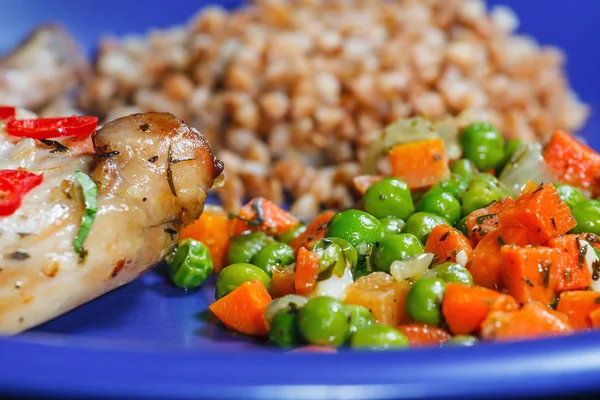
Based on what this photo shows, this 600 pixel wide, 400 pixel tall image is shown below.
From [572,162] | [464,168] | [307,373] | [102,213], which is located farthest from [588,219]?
[102,213]

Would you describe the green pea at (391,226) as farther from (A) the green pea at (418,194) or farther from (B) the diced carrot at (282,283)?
(B) the diced carrot at (282,283)

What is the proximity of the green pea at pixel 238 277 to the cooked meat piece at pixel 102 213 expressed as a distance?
283 millimetres

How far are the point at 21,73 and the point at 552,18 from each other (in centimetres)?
397

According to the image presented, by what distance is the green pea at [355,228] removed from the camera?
9.57 feet

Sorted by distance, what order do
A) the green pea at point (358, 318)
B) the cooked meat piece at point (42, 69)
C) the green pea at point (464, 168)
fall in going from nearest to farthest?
the green pea at point (358, 318), the green pea at point (464, 168), the cooked meat piece at point (42, 69)

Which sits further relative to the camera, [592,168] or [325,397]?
[592,168]

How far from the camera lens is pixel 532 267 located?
2461 millimetres

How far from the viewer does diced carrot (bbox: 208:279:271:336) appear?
266 cm

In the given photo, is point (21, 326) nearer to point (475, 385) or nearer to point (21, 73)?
point (475, 385)

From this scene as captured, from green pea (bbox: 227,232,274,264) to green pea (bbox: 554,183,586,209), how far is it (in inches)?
50.0

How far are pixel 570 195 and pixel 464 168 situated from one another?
1.73 ft

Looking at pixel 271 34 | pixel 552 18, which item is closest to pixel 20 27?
pixel 271 34

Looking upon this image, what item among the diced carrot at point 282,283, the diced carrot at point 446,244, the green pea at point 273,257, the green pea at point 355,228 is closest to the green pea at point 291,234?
the green pea at point 273,257

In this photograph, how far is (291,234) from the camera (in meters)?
3.30
